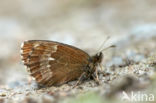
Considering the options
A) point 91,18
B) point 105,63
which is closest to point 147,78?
point 105,63

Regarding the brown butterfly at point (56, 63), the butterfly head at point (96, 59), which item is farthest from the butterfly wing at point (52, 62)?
the butterfly head at point (96, 59)

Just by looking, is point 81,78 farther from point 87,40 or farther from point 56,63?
point 87,40

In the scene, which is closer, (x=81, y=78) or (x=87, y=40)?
(x=81, y=78)

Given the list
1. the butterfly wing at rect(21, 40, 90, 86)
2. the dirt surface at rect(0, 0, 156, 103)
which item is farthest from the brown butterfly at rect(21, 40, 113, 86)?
the dirt surface at rect(0, 0, 156, 103)

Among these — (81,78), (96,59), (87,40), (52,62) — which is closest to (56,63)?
(52,62)

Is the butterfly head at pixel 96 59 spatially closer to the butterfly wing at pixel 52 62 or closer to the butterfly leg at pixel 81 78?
the butterfly wing at pixel 52 62

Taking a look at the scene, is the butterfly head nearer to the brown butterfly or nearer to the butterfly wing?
the brown butterfly

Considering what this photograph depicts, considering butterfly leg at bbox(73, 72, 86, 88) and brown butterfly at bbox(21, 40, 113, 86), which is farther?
brown butterfly at bbox(21, 40, 113, 86)
